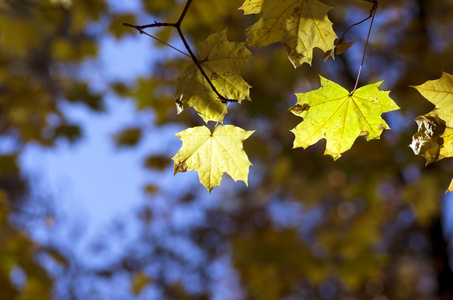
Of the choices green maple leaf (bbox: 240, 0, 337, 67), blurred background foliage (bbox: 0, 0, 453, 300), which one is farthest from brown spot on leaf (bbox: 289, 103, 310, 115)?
blurred background foliage (bbox: 0, 0, 453, 300)

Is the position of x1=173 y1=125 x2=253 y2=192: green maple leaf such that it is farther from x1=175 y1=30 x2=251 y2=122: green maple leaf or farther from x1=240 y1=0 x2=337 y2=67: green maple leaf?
x1=240 y1=0 x2=337 y2=67: green maple leaf

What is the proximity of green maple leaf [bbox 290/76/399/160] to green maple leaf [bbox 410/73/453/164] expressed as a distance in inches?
4.0

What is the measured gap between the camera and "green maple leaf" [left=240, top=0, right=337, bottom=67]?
91cm

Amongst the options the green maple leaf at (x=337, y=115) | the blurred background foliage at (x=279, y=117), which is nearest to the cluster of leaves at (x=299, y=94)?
the green maple leaf at (x=337, y=115)

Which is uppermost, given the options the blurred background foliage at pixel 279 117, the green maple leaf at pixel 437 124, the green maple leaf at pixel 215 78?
the blurred background foliage at pixel 279 117

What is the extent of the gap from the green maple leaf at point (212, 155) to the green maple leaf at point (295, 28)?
0.26 meters

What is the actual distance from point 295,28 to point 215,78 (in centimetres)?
25

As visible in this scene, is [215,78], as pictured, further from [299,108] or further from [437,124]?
[437,124]

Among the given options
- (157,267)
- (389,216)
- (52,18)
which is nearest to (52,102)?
(52,18)

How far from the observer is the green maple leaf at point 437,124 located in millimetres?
824

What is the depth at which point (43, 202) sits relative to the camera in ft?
23.9

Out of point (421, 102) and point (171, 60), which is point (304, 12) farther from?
point (171, 60)

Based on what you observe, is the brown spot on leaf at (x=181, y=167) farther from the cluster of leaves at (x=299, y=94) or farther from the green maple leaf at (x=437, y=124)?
the green maple leaf at (x=437, y=124)

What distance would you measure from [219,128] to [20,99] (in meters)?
3.30
